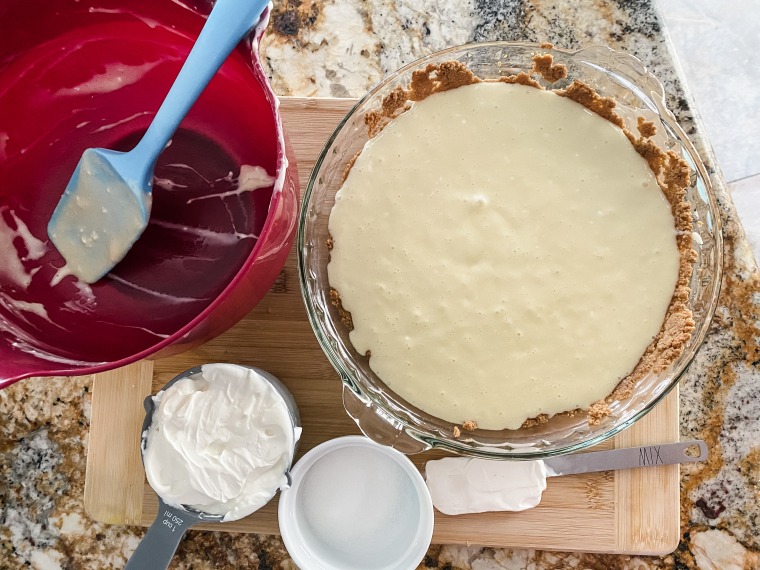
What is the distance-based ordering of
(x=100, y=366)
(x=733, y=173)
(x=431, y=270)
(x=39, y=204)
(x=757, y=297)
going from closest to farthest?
(x=100, y=366) < (x=431, y=270) < (x=39, y=204) < (x=757, y=297) < (x=733, y=173)

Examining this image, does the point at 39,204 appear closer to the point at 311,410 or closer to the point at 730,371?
the point at 311,410

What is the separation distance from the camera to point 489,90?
1130mm

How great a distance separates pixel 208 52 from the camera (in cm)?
93

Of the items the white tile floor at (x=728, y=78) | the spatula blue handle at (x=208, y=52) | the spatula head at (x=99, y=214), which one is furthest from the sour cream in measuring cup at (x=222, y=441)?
the white tile floor at (x=728, y=78)

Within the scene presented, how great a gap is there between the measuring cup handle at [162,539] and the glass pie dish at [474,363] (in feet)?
1.09

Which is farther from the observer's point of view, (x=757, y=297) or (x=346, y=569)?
(x=757, y=297)

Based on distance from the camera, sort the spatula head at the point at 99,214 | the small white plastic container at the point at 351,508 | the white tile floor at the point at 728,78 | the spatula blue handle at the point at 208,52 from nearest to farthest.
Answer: the spatula blue handle at the point at 208,52 → the spatula head at the point at 99,214 → the small white plastic container at the point at 351,508 → the white tile floor at the point at 728,78

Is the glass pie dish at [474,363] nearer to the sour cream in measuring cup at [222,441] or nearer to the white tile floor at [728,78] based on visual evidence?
the sour cream in measuring cup at [222,441]

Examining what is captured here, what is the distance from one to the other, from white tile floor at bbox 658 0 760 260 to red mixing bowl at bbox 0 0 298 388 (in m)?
0.99

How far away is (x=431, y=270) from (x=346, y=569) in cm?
54

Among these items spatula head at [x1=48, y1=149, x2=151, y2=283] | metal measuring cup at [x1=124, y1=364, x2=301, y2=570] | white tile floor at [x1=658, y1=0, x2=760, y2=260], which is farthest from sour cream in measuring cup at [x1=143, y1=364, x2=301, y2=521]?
white tile floor at [x1=658, y1=0, x2=760, y2=260]

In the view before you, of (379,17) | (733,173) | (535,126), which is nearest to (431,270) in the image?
(535,126)

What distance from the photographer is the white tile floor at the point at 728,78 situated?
1511mm

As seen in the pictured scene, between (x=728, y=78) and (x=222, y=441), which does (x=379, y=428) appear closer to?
(x=222, y=441)
